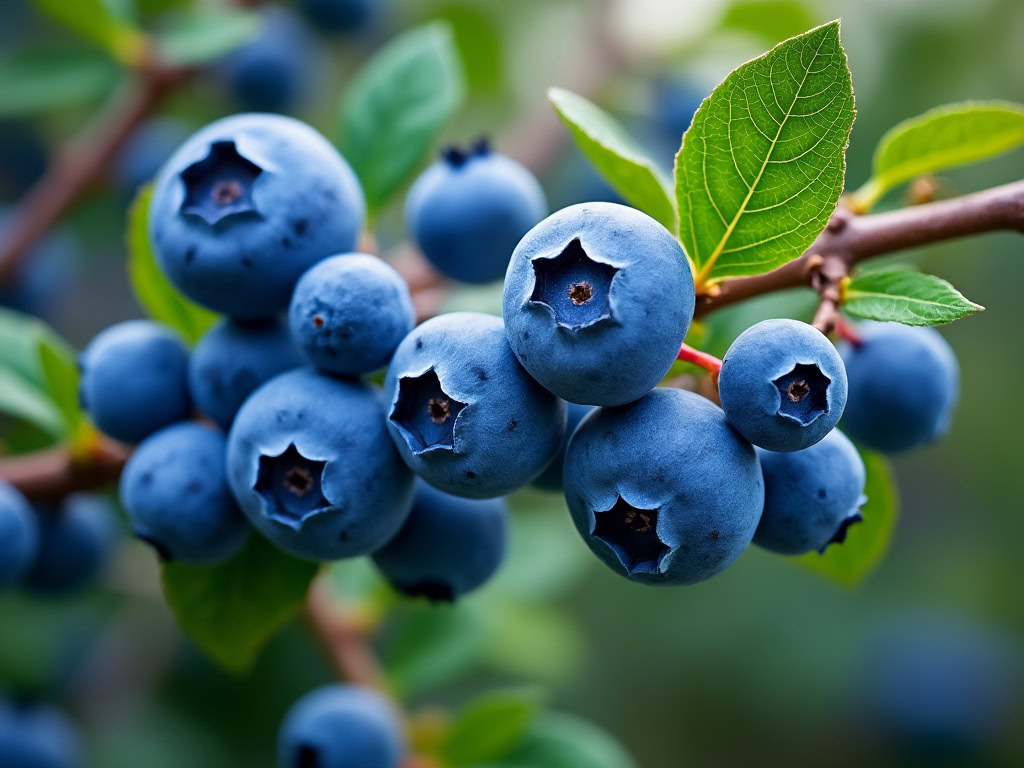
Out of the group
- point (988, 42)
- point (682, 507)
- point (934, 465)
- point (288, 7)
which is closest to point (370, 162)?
point (682, 507)

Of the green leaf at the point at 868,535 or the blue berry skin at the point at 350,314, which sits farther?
the green leaf at the point at 868,535

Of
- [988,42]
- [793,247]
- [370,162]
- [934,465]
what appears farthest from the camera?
[934,465]

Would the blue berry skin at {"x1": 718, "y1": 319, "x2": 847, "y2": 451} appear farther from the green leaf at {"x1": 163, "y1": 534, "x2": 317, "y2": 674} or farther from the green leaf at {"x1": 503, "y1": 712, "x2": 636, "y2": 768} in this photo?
the green leaf at {"x1": 503, "y1": 712, "x2": 636, "y2": 768}

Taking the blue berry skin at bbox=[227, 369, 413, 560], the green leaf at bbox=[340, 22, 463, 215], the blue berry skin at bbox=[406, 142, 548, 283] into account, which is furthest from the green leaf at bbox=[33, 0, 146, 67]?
the blue berry skin at bbox=[227, 369, 413, 560]

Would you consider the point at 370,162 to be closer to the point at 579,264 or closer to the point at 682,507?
the point at 579,264

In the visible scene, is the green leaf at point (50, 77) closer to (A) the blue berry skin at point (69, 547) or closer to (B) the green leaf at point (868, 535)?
(A) the blue berry skin at point (69, 547)

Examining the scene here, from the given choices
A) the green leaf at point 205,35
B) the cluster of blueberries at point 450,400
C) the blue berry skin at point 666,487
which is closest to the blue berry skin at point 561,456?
the cluster of blueberries at point 450,400
